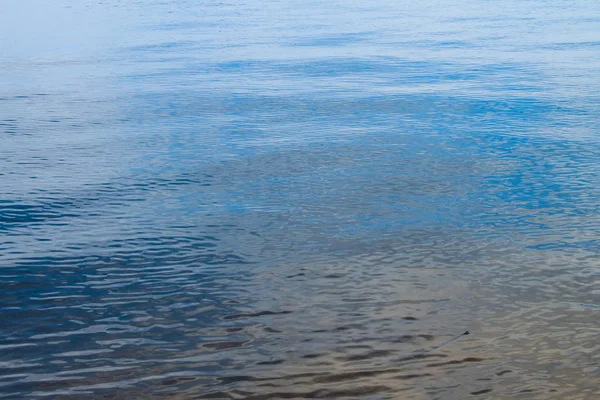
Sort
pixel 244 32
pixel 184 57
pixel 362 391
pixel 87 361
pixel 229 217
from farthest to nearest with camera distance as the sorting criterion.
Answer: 1. pixel 244 32
2. pixel 184 57
3. pixel 229 217
4. pixel 87 361
5. pixel 362 391

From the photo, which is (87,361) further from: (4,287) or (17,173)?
(17,173)

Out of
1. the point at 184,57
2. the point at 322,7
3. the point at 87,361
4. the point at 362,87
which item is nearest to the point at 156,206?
the point at 87,361

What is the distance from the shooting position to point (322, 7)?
2323 centimetres

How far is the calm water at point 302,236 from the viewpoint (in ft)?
8.77

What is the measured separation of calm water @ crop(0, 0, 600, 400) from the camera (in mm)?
2672

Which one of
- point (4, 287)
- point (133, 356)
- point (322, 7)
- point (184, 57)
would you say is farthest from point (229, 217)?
point (322, 7)

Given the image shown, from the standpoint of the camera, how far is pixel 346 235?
398 centimetres

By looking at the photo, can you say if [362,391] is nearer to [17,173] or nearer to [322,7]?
[17,173]

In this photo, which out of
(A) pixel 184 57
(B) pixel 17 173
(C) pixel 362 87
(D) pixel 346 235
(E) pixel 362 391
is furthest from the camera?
(A) pixel 184 57

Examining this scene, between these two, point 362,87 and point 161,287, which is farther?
point 362,87

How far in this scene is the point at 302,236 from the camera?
400 cm

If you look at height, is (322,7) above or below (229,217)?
above

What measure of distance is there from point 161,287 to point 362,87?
5579mm

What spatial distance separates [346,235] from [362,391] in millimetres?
1546
